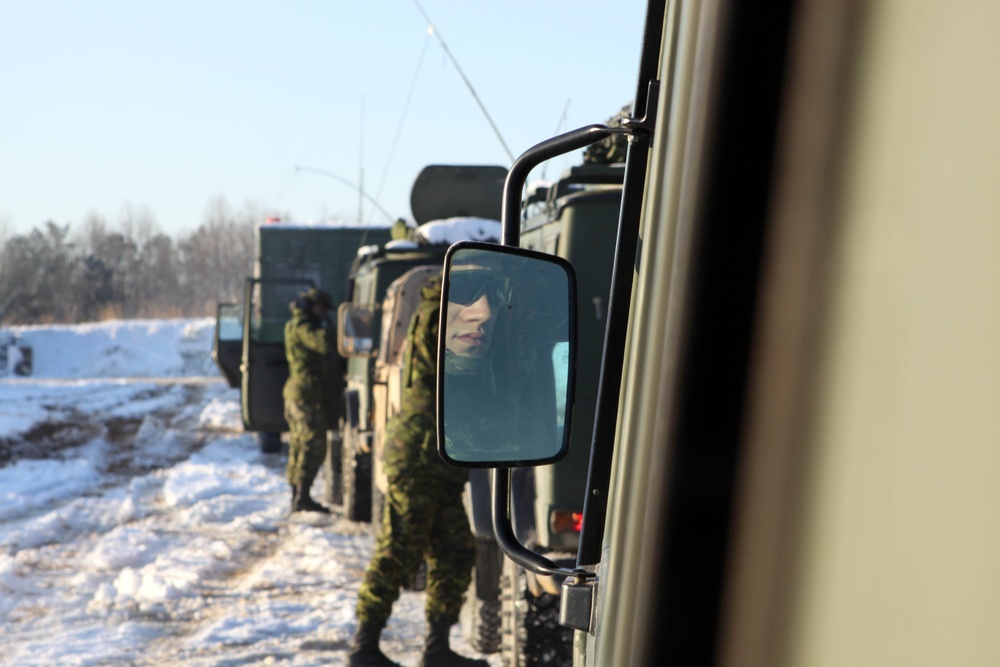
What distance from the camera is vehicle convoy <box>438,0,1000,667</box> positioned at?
3.41ft

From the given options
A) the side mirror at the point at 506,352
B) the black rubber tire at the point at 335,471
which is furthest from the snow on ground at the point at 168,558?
the side mirror at the point at 506,352

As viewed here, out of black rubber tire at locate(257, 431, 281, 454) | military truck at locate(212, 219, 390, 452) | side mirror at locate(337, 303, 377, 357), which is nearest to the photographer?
side mirror at locate(337, 303, 377, 357)

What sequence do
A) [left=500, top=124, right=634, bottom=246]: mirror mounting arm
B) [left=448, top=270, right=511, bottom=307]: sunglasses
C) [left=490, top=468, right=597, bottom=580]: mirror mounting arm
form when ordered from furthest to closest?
[left=448, top=270, right=511, bottom=307]: sunglasses → [left=490, top=468, right=597, bottom=580]: mirror mounting arm → [left=500, top=124, right=634, bottom=246]: mirror mounting arm

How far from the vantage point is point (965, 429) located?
1.03 m

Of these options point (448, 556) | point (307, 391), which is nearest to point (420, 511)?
point (448, 556)

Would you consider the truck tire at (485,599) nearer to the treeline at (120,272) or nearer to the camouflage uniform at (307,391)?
the camouflage uniform at (307,391)

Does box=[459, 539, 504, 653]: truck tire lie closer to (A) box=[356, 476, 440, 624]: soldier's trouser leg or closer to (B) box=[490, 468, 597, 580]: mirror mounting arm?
(A) box=[356, 476, 440, 624]: soldier's trouser leg

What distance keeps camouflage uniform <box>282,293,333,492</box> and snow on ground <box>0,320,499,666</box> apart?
513 mm

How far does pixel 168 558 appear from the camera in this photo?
29.1ft

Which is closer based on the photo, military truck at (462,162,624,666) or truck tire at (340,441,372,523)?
military truck at (462,162,624,666)

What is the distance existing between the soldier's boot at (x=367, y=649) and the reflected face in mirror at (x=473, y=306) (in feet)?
13.2

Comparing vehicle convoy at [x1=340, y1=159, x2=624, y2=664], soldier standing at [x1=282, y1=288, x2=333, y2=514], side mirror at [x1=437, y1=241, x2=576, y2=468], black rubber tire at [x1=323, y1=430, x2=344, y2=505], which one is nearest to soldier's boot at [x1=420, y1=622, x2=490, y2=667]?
vehicle convoy at [x1=340, y1=159, x2=624, y2=664]

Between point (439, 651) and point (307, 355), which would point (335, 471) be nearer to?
point (307, 355)

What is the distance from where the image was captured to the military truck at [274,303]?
13.4m
